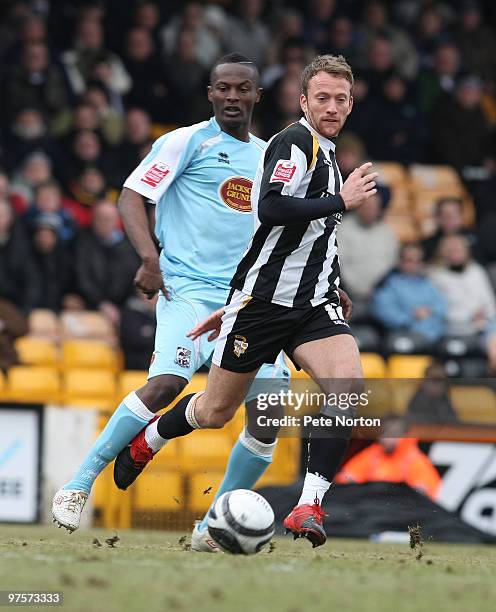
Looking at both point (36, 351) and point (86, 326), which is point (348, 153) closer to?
point (86, 326)

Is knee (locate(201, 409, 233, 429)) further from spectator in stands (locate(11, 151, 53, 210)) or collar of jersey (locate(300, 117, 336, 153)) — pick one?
spectator in stands (locate(11, 151, 53, 210))

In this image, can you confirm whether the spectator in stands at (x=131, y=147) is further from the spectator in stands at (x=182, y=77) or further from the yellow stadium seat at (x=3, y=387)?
the yellow stadium seat at (x=3, y=387)

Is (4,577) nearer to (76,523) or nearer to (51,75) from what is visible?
(76,523)

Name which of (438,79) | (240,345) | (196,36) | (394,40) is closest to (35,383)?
(240,345)

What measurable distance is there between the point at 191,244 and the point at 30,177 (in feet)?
20.2

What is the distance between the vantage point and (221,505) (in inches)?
245

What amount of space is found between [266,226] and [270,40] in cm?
1027

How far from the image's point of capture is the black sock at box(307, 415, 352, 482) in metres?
6.37

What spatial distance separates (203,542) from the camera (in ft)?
22.2

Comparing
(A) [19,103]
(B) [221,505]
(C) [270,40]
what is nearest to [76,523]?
(B) [221,505]

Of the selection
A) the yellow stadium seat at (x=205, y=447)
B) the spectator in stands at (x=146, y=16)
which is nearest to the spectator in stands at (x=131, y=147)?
the spectator in stands at (x=146, y=16)

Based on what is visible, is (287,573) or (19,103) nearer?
(287,573)

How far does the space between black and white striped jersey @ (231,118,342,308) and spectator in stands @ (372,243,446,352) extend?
6585 millimetres

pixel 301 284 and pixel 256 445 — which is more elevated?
pixel 301 284
